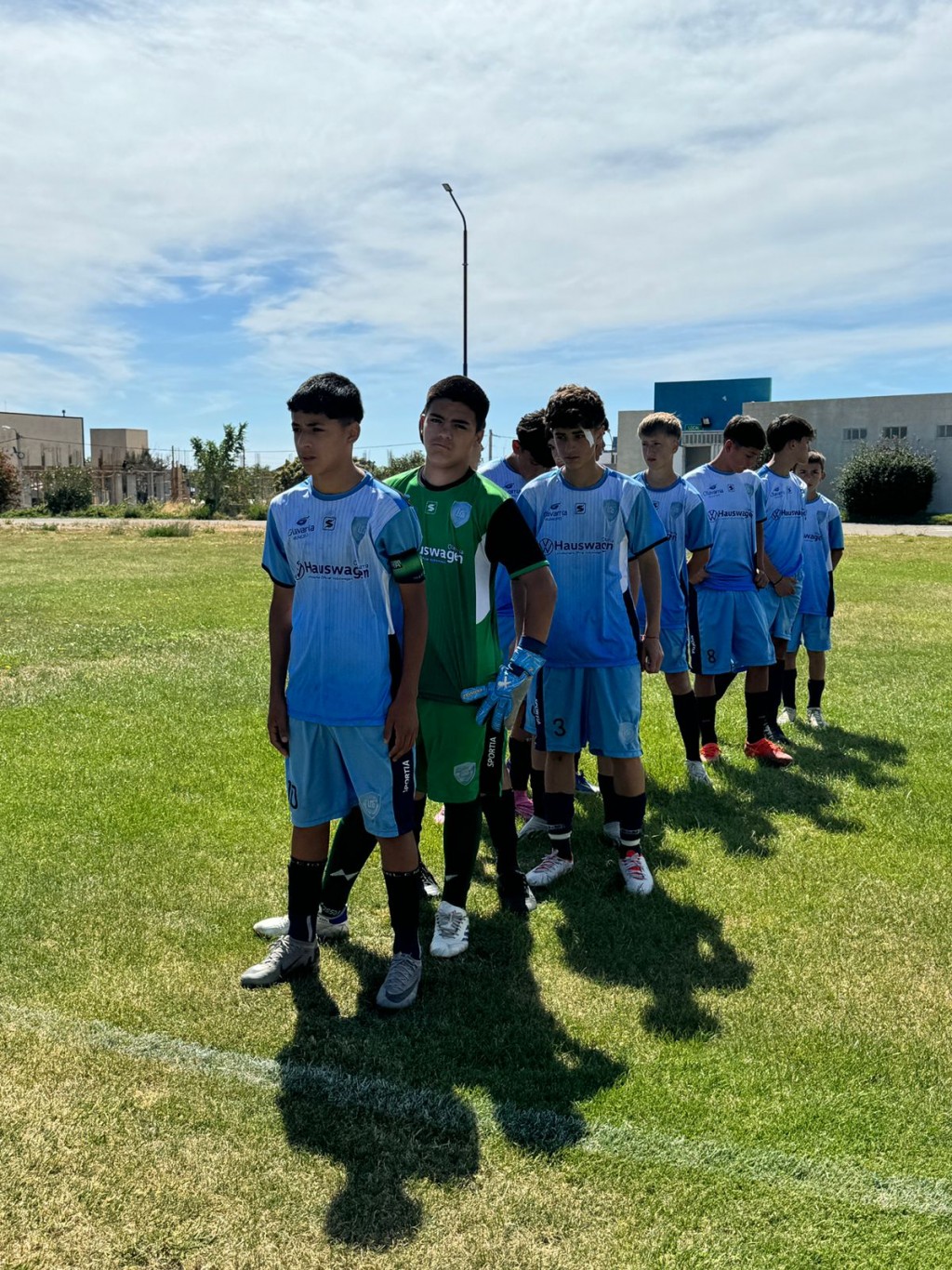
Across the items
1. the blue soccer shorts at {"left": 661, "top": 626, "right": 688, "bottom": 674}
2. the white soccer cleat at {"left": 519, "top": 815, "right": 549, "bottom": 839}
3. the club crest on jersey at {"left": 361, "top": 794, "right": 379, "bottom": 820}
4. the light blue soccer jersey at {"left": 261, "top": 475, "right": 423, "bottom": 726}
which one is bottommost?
the white soccer cleat at {"left": 519, "top": 815, "right": 549, "bottom": 839}

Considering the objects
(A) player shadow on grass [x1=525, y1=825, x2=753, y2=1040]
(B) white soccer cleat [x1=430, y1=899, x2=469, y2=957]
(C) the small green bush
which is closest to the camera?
(A) player shadow on grass [x1=525, y1=825, x2=753, y2=1040]

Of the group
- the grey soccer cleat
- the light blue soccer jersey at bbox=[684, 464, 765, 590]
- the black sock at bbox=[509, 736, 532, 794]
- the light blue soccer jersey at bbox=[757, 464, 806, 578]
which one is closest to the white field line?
the grey soccer cleat

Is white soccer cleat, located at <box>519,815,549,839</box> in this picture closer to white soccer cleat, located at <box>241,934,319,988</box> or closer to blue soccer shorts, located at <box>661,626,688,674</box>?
blue soccer shorts, located at <box>661,626,688,674</box>

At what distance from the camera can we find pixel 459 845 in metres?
4.08

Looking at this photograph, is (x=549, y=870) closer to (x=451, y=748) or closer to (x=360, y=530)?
(x=451, y=748)

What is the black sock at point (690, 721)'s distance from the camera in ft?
A: 21.8

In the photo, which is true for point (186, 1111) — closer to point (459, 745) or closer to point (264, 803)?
point (459, 745)

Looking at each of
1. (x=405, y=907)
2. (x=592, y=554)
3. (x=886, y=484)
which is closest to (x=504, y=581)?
(x=592, y=554)

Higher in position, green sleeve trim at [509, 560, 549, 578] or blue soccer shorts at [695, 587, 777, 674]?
green sleeve trim at [509, 560, 549, 578]

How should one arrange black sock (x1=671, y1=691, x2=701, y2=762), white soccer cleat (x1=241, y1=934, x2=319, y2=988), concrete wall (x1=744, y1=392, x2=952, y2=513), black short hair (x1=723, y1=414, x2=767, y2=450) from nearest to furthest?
white soccer cleat (x1=241, y1=934, x2=319, y2=988)
black sock (x1=671, y1=691, x2=701, y2=762)
black short hair (x1=723, y1=414, x2=767, y2=450)
concrete wall (x1=744, y1=392, x2=952, y2=513)

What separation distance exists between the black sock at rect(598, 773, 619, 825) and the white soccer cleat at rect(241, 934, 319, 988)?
198cm

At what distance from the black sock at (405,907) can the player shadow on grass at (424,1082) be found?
19 centimetres

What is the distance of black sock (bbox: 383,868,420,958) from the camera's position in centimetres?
371

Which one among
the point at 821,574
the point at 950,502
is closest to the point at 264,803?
the point at 821,574
